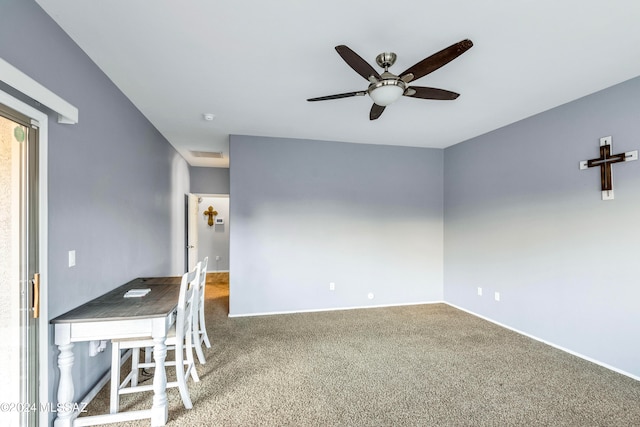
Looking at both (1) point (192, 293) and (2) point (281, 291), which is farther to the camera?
(2) point (281, 291)

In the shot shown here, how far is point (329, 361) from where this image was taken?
296 cm

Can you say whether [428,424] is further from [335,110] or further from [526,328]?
[335,110]

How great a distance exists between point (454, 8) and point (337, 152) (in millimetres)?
3068

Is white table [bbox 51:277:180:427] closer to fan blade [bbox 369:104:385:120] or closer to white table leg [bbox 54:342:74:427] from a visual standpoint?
white table leg [bbox 54:342:74:427]

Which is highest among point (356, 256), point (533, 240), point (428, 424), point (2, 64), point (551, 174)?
point (2, 64)

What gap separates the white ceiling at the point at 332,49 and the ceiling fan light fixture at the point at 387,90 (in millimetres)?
336

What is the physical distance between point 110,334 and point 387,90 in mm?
2403

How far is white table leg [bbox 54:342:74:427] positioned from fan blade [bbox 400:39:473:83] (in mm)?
2750

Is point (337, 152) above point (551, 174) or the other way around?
above

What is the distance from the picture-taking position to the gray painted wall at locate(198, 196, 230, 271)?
8.32 m

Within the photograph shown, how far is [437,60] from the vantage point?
188 centimetres

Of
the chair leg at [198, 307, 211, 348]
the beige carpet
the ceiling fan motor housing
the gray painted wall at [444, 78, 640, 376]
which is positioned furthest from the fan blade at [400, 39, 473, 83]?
the chair leg at [198, 307, 211, 348]

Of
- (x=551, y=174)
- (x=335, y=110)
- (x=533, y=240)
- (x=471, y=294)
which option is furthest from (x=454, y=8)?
(x=471, y=294)

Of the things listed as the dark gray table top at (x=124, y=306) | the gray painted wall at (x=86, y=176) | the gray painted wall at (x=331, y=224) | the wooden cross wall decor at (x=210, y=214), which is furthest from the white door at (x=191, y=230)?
the dark gray table top at (x=124, y=306)
